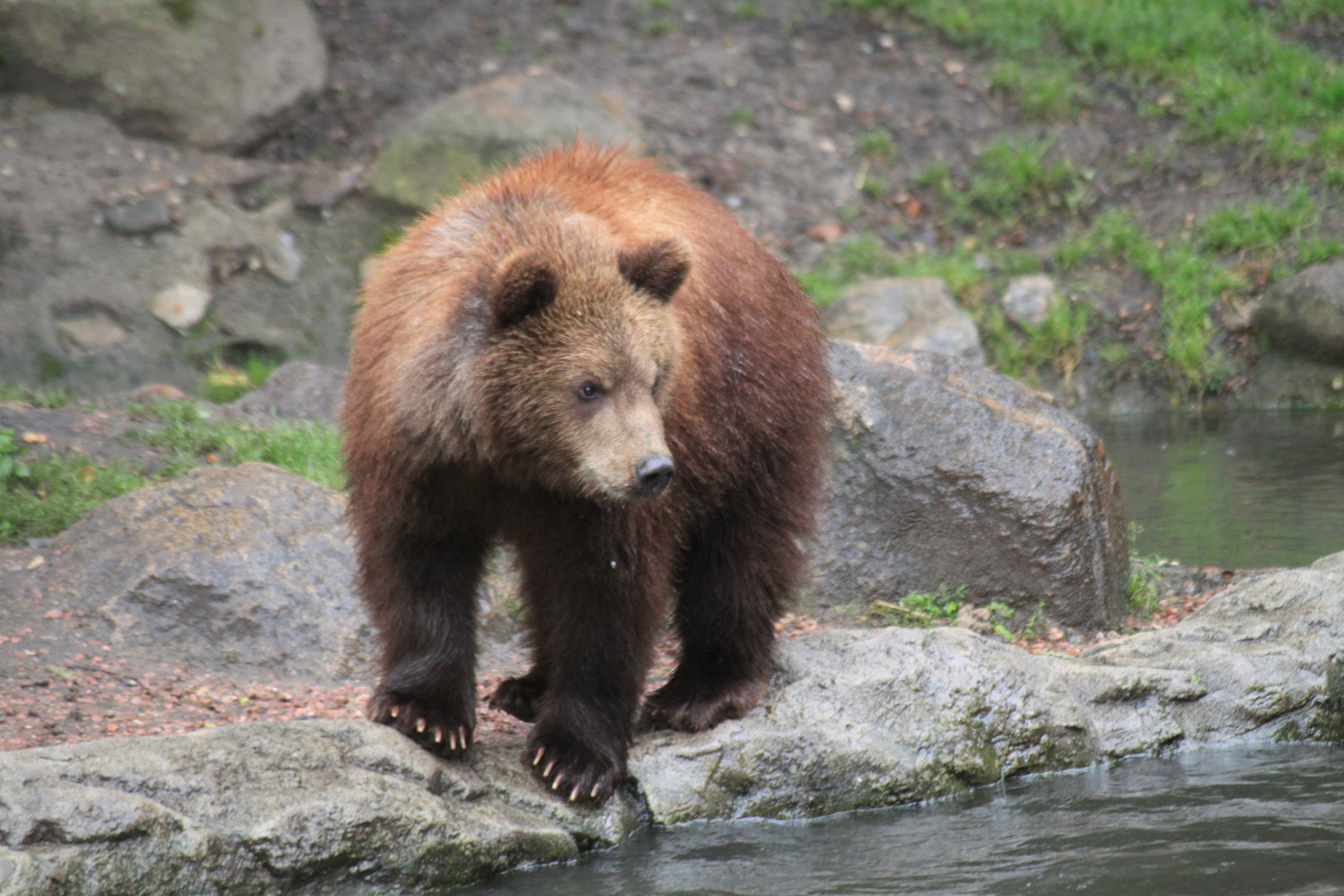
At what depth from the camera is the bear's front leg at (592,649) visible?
4.29 m

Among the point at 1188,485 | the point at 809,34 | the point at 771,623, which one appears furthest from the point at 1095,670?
the point at 809,34

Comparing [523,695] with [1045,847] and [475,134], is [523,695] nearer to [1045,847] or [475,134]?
[1045,847]

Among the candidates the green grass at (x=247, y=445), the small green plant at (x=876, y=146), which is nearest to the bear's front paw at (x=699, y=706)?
the green grass at (x=247, y=445)

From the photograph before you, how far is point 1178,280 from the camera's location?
13.0 metres

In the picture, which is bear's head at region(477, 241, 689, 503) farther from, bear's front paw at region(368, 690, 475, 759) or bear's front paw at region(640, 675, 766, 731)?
bear's front paw at region(640, 675, 766, 731)

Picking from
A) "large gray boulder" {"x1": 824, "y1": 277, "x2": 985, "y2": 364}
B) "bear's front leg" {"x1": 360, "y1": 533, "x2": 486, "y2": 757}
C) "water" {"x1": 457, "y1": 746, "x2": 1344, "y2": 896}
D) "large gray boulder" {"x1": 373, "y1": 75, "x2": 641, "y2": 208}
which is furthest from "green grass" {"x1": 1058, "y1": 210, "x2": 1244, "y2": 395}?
"bear's front leg" {"x1": 360, "y1": 533, "x2": 486, "y2": 757}

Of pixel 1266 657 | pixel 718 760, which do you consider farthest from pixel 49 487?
pixel 1266 657

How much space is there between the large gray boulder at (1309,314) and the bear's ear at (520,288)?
33.2ft

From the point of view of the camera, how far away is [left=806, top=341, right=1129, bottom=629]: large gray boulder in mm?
6719

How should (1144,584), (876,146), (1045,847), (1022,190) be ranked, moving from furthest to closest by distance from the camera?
(876,146) → (1022,190) → (1144,584) → (1045,847)

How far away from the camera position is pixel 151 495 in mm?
6684

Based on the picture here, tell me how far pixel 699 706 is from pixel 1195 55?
12.8m

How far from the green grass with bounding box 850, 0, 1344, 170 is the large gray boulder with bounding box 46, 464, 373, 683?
11.1 meters

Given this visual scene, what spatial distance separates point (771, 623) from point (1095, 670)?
4.11ft
